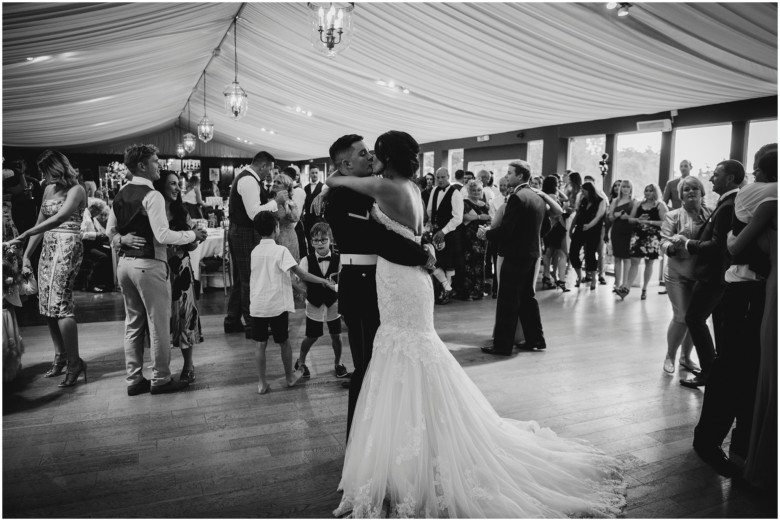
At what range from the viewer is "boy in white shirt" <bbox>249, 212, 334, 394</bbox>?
3367 millimetres

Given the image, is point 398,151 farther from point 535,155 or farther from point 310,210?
point 535,155

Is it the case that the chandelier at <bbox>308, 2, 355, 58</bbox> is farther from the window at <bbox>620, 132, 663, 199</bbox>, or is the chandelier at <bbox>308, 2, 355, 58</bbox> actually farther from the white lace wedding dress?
the window at <bbox>620, 132, 663, 199</bbox>

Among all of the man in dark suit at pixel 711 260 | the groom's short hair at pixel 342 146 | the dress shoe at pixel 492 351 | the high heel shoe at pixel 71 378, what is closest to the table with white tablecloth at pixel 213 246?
the high heel shoe at pixel 71 378

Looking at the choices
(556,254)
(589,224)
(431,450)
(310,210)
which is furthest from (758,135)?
(431,450)

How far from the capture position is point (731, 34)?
5250 millimetres

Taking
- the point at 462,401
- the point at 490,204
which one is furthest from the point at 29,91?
the point at 462,401

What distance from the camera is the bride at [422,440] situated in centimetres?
205

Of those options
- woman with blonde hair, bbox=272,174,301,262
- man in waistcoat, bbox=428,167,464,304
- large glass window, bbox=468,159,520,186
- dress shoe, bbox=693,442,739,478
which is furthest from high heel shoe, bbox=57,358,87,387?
large glass window, bbox=468,159,520,186

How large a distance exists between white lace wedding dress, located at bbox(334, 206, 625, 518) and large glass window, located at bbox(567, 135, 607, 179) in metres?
9.62

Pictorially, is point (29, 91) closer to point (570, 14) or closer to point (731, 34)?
point (570, 14)

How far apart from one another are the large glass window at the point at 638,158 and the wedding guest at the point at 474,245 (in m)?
4.20

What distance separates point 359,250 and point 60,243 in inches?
89.3

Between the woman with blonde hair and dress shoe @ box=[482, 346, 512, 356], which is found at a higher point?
the woman with blonde hair

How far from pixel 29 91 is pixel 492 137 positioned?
9.46 metres
